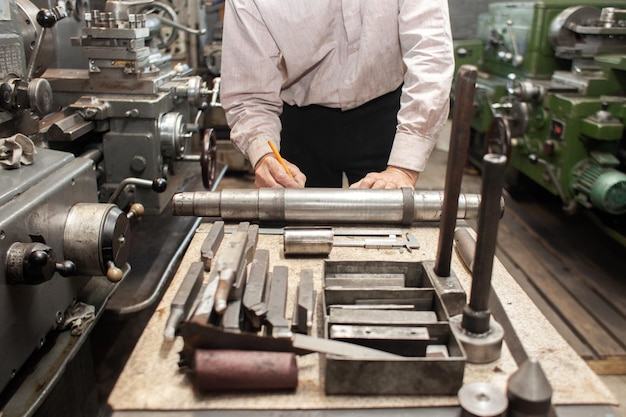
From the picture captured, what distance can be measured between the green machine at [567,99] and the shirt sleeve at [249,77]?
1.54 metres

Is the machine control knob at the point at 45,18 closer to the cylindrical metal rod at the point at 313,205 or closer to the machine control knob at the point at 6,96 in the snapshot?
the machine control knob at the point at 6,96

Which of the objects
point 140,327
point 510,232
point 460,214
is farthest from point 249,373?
point 510,232

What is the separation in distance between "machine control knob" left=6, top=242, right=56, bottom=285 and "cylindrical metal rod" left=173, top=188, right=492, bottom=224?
0.29 metres

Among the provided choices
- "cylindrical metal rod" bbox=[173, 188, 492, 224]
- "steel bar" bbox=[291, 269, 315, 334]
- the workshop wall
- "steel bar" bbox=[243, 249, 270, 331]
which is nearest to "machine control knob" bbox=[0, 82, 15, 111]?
"cylindrical metal rod" bbox=[173, 188, 492, 224]

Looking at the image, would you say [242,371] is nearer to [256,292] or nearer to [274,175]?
[256,292]

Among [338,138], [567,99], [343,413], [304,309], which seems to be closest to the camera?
[343,413]

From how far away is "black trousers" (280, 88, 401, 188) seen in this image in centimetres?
153

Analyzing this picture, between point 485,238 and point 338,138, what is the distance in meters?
0.96

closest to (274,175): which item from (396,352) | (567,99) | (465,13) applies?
(396,352)

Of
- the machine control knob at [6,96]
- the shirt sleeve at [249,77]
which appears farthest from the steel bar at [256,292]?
the machine control knob at [6,96]

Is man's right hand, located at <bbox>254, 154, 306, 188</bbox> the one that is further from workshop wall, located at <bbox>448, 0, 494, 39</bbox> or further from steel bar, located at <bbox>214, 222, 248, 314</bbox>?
workshop wall, located at <bbox>448, 0, 494, 39</bbox>

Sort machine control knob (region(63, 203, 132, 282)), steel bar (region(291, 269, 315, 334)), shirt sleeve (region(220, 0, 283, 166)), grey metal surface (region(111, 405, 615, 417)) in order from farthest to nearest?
shirt sleeve (region(220, 0, 283, 166))
machine control knob (region(63, 203, 132, 282))
steel bar (region(291, 269, 315, 334))
grey metal surface (region(111, 405, 615, 417))

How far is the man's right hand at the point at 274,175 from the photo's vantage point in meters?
1.22

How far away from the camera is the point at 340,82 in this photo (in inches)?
56.4
